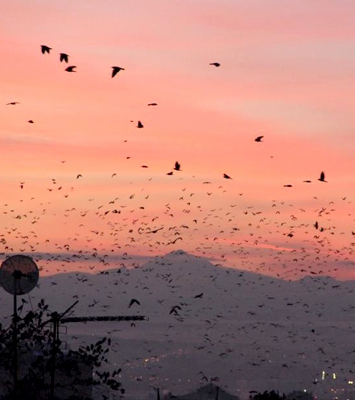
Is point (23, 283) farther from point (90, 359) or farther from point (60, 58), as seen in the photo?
point (60, 58)

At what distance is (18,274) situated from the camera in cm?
4578

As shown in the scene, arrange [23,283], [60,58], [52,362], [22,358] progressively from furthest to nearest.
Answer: [22,358], [60,58], [23,283], [52,362]

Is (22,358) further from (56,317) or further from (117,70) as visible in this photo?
(56,317)

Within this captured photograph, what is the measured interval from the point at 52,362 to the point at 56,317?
194 centimetres

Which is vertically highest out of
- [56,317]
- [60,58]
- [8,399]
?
[60,58]

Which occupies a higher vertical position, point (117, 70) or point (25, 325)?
point (117, 70)

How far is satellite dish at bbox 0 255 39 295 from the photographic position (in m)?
45.7

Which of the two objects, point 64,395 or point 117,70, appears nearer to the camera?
point 117,70

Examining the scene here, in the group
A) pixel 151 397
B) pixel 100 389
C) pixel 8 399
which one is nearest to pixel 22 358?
pixel 100 389

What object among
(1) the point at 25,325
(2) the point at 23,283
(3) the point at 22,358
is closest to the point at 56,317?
(1) the point at 25,325

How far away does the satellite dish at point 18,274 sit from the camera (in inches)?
1800

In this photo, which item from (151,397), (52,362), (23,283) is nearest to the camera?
(52,362)

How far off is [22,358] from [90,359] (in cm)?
4248

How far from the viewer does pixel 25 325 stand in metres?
39.1
